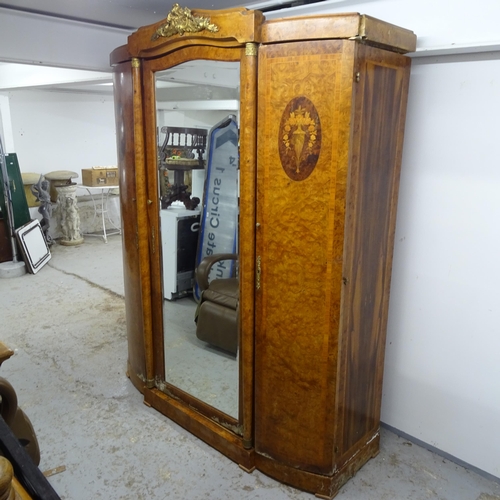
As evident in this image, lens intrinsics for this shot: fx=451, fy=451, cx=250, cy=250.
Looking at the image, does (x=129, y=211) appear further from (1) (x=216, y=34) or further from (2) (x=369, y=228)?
(2) (x=369, y=228)

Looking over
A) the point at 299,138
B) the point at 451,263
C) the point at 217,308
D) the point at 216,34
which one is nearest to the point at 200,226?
the point at 217,308

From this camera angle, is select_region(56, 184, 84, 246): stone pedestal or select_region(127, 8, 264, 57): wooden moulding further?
select_region(56, 184, 84, 246): stone pedestal

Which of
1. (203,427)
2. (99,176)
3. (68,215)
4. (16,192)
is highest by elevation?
(99,176)

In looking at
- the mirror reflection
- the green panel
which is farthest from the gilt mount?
the green panel

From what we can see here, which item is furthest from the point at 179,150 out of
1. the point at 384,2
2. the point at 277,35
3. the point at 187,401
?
the point at 187,401

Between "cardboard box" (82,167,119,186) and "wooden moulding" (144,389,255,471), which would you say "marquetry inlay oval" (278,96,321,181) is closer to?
"wooden moulding" (144,389,255,471)

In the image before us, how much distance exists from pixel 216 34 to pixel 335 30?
1.67ft

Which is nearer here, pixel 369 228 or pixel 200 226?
pixel 369 228

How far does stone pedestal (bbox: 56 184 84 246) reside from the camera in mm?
6289

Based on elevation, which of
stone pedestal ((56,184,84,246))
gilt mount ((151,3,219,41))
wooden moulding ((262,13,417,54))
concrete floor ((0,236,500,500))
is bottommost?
concrete floor ((0,236,500,500))

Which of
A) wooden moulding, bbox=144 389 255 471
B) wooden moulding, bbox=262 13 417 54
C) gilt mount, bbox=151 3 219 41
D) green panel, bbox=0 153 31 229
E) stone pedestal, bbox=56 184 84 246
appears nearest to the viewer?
wooden moulding, bbox=262 13 417 54

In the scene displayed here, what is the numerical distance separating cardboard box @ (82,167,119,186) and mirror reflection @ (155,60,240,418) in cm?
448

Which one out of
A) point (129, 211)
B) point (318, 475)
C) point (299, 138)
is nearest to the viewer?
point (299, 138)

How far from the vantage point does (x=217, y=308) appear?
8.07ft
